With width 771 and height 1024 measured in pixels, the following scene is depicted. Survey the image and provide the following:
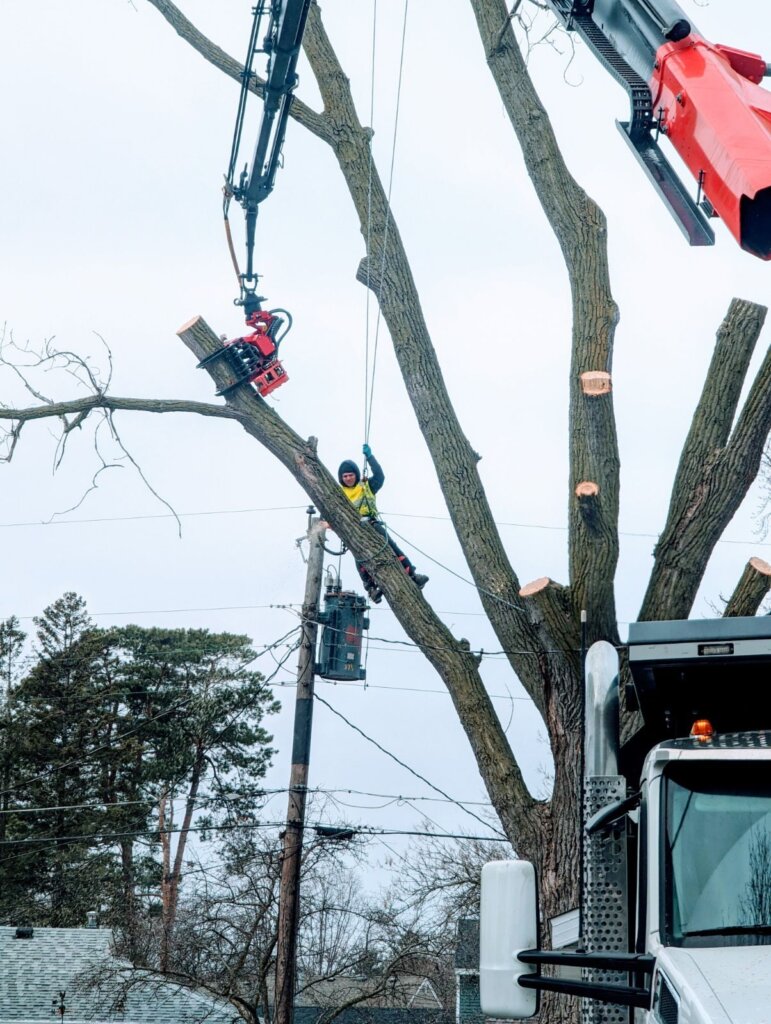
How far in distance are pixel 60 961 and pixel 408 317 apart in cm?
1899

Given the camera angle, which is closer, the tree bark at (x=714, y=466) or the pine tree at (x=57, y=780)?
the tree bark at (x=714, y=466)

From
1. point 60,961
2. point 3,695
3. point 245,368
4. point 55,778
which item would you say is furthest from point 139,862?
point 245,368

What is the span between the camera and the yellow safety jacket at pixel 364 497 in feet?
41.7

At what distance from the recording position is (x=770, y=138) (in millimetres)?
5582

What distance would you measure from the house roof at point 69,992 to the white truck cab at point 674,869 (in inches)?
771

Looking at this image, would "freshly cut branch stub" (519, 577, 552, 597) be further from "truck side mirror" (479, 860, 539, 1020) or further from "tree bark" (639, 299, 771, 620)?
"truck side mirror" (479, 860, 539, 1020)

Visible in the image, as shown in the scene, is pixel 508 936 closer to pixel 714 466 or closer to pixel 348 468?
pixel 714 466

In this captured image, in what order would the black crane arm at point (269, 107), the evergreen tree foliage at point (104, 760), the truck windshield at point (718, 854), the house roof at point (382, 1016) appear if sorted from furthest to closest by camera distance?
the evergreen tree foliage at point (104, 760) → the house roof at point (382, 1016) → the black crane arm at point (269, 107) → the truck windshield at point (718, 854)

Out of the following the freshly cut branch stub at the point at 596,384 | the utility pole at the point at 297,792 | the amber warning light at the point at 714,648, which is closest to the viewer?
the amber warning light at the point at 714,648

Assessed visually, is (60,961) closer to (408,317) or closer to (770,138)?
(408,317)

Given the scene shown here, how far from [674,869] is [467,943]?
2209 centimetres

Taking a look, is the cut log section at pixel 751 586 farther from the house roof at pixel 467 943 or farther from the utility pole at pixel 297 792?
the house roof at pixel 467 943

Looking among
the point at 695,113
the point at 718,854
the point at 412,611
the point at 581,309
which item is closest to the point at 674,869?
the point at 718,854

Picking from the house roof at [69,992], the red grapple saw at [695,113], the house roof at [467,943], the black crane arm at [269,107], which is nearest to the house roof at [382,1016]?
the house roof at [467,943]
